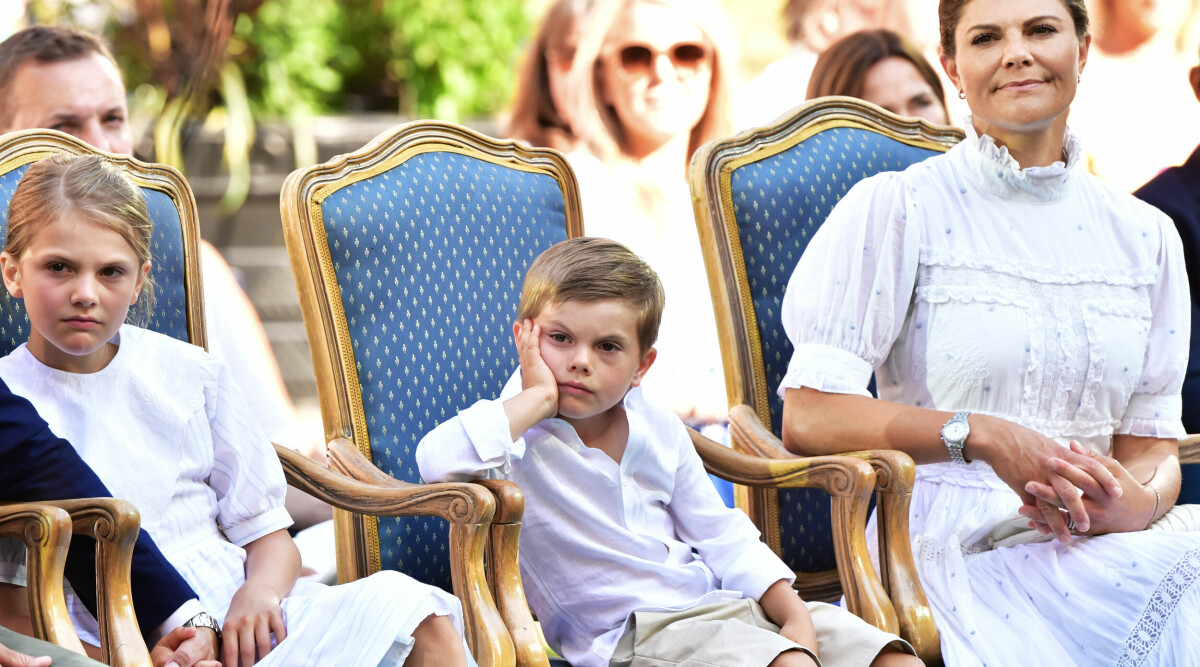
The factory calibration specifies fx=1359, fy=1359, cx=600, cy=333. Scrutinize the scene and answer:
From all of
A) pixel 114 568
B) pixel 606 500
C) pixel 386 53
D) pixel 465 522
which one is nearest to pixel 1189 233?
pixel 606 500

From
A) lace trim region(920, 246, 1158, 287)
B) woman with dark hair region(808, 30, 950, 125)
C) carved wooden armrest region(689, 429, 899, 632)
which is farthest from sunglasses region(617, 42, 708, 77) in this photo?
carved wooden armrest region(689, 429, 899, 632)

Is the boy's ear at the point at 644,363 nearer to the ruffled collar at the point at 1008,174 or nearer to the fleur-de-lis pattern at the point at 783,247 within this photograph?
the fleur-de-lis pattern at the point at 783,247

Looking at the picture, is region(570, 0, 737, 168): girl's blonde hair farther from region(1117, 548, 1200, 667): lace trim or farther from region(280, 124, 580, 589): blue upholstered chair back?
region(1117, 548, 1200, 667): lace trim

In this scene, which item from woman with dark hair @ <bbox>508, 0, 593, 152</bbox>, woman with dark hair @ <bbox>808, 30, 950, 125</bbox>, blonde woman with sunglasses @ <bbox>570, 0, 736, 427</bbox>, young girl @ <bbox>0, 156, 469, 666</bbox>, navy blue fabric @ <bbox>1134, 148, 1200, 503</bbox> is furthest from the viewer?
woman with dark hair @ <bbox>508, 0, 593, 152</bbox>

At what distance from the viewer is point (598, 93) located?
376 centimetres

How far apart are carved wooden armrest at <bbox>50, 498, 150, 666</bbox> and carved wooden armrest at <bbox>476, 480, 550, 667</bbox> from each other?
1.42ft

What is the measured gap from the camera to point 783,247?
7.66ft

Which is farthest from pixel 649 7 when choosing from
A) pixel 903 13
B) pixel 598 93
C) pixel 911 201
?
pixel 911 201

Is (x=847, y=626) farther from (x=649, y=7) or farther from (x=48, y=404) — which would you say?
(x=649, y=7)

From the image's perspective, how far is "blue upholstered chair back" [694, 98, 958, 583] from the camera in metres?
2.29

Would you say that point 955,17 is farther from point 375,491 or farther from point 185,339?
point 185,339

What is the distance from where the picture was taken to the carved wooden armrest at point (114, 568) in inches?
59.6

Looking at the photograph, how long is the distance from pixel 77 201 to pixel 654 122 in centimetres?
216

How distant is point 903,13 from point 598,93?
1468mm
